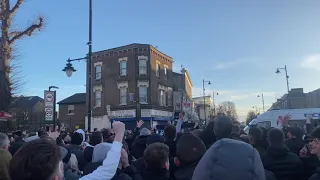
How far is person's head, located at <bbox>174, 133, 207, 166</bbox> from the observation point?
359cm

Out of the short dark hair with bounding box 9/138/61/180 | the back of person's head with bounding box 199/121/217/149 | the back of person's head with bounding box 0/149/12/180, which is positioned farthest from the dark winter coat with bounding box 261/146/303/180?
the back of person's head with bounding box 0/149/12/180

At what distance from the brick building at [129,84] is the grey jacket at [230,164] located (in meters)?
33.1

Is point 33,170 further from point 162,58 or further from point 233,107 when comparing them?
point 233,107

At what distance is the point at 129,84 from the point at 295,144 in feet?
103

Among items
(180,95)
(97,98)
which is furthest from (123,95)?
(180,95)

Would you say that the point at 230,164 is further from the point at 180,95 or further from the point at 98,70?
the point at 180,95

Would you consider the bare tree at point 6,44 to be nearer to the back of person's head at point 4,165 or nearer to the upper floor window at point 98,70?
the back of person's head at point 4,165

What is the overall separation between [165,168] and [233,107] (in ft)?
376

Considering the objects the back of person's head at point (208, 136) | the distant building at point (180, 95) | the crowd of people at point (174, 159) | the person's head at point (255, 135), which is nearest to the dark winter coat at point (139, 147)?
the crowd of people at point (174, 159)

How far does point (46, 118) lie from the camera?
528 inches

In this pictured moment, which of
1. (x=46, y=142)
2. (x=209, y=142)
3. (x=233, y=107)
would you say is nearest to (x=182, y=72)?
(x=209, y=142)

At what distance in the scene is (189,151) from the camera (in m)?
3.60

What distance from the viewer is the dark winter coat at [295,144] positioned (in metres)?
5.59

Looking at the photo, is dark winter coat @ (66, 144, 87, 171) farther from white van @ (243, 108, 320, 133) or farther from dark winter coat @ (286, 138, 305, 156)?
white van @ (243, 108, 320, 133)
